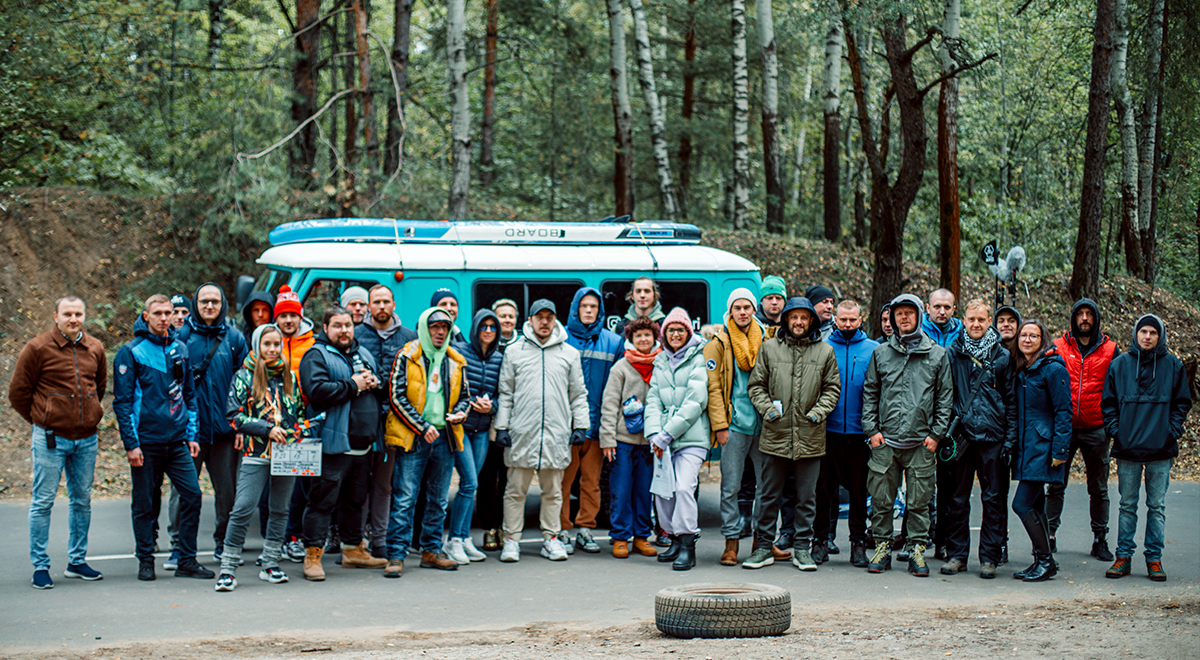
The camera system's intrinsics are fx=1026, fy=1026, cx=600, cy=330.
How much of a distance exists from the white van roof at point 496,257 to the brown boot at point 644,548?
2633mm

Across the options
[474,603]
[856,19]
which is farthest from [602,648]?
[856,19]

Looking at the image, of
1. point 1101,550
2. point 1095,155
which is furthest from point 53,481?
point 1095,155

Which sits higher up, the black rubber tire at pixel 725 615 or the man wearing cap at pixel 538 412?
the man wearing cap at pixel 538 412

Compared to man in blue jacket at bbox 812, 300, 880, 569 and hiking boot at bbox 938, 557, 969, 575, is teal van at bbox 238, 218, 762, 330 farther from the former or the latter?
hiking boot at bbox 938, 557, 969, 575

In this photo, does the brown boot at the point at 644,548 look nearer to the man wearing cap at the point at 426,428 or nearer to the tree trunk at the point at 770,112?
the man wearing cap at the point at 426,428

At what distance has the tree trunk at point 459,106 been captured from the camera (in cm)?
1466

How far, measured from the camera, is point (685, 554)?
25.6ft

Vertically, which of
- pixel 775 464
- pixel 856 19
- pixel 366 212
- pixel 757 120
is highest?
pixel 757 120

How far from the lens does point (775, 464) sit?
787cm

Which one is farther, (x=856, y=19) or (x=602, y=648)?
(x=856, y=19)

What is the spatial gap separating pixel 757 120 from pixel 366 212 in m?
14.8

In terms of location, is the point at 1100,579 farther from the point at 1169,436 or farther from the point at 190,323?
the point at 190,323

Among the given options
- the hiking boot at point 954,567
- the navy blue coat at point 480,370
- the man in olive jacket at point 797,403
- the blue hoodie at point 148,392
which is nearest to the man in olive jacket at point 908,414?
the hiking boot at point 954,567

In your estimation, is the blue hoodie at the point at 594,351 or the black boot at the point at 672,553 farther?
the blue hoodie at the point at 594,351
